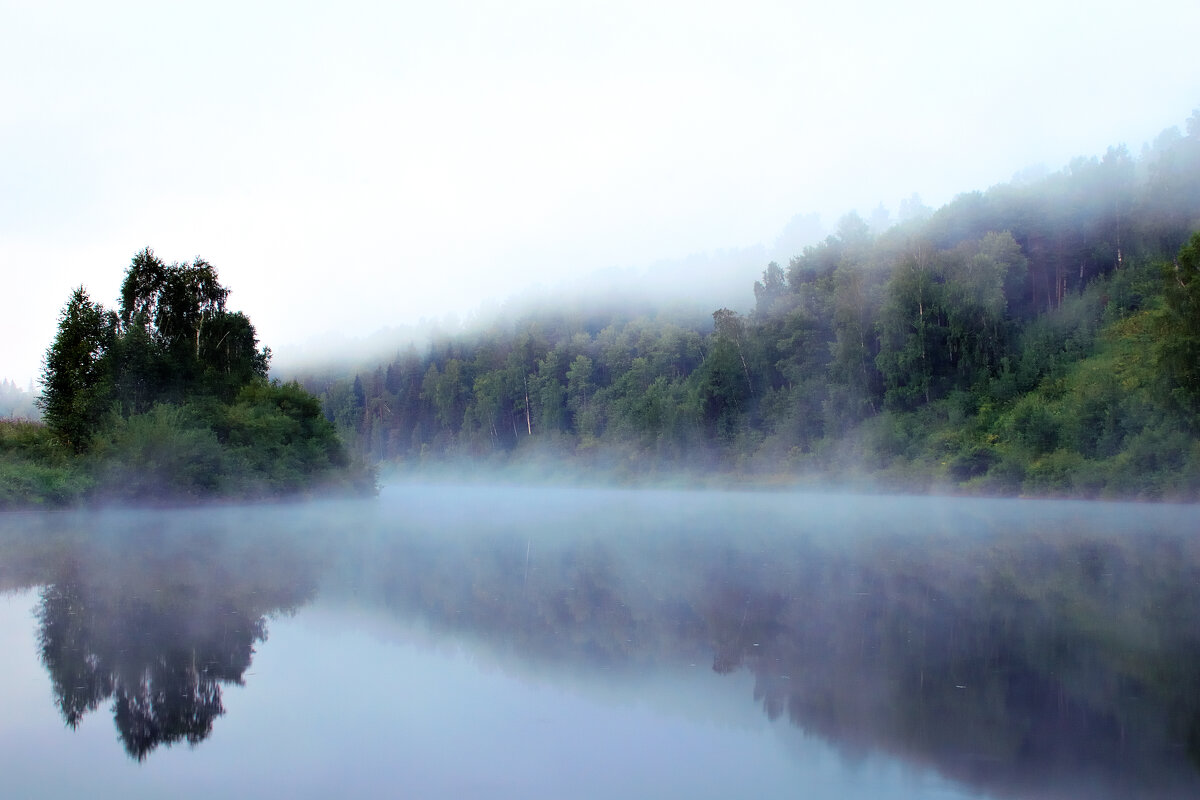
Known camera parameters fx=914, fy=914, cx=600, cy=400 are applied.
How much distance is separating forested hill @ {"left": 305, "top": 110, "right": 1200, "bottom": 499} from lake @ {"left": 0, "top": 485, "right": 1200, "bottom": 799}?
817 inches

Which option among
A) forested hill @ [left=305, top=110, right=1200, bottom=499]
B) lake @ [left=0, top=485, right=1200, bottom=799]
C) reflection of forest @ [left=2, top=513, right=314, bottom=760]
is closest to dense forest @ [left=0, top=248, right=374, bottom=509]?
reflection of forest @ [left=2, top=513, right=314, bottom=760]

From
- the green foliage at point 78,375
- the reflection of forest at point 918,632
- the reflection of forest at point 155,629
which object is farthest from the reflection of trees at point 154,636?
the green foliage at point 78,375

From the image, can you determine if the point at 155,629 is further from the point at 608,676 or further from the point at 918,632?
the point at 918,632

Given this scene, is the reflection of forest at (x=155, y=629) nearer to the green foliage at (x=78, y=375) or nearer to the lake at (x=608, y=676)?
the lake at (x=608, y=676)

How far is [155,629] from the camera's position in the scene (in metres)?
9.64

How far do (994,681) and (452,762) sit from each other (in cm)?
435

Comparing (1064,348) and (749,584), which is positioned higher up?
(1064,348)

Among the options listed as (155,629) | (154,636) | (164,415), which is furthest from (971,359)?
(154,636)

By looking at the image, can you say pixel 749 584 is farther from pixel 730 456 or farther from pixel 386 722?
pixel 730 456

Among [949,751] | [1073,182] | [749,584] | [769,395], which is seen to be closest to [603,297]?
[769,395]

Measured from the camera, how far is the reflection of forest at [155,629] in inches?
265

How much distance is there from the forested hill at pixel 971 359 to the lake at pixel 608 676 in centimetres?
2076

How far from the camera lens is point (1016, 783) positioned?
16.8ft

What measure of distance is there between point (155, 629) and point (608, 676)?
514cm
